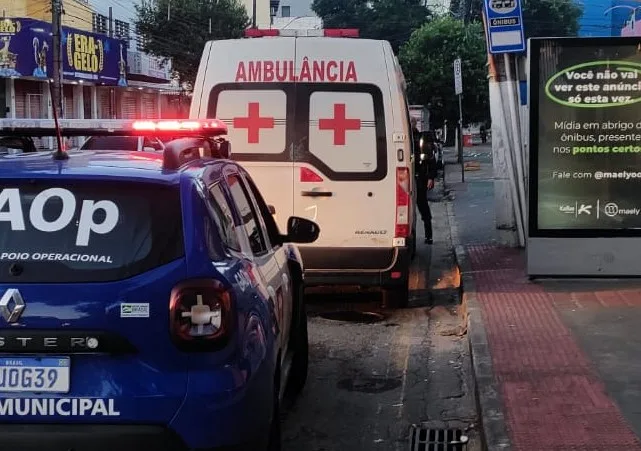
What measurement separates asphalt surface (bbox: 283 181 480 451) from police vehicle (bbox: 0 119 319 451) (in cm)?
189

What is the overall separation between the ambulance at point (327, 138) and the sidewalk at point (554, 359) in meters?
1.19

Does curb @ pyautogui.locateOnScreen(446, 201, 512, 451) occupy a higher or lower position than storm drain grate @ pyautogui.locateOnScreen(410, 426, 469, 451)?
higher

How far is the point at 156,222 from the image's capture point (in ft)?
12.6

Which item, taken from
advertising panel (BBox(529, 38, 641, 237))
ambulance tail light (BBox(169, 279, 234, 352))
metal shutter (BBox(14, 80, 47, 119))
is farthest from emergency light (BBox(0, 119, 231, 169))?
metal shutter (BBox(14, 80, 47, 119))

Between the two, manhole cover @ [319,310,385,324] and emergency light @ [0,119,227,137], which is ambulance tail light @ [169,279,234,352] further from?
manhole cover @ [319,310,385,324]

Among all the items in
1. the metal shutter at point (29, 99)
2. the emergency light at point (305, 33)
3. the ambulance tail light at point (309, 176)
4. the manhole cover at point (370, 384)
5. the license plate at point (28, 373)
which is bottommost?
the manhole cover at point (370, 384)

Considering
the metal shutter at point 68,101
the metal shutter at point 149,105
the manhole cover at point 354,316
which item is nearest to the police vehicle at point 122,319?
the manhole cover at point 354,316

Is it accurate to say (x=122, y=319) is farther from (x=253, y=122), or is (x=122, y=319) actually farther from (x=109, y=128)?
(x=253, y=122)

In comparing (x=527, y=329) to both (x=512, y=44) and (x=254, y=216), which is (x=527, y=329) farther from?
(x=512, y=44)

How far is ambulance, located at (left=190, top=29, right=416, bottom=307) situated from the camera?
876 cm

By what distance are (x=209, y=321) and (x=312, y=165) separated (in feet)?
17.3

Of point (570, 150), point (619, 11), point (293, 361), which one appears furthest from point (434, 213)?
point (619, 11)

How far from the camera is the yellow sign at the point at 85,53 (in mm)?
35344

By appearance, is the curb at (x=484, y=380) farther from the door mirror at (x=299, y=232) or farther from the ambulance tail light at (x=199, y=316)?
the ambulance tail light at (x=199, y=316)
